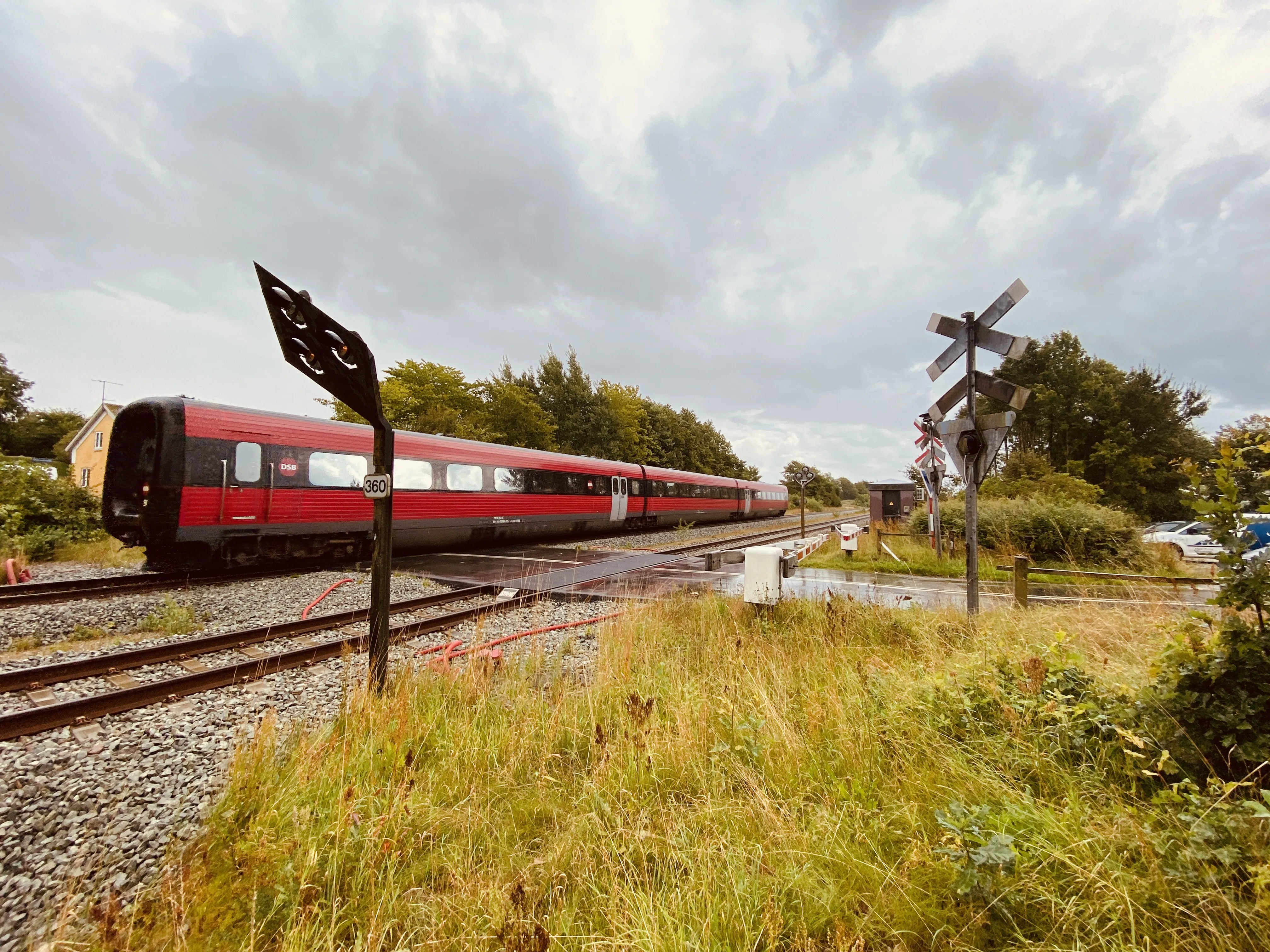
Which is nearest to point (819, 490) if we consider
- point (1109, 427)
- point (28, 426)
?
point (1109, 427)

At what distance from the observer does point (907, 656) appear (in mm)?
4238

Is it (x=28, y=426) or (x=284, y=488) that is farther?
(x=28, y=426)

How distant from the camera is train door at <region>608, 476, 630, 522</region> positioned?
60.9 ft

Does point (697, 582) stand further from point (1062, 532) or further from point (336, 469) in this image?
point (1062, 532)

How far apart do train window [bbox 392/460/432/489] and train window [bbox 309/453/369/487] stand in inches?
23.8

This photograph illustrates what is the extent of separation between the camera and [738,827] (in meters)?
2.17

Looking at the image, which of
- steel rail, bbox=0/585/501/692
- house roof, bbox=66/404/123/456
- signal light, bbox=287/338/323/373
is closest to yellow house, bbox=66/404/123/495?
house roof, bbox=66/404/123/456

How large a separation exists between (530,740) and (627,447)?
37328 mm

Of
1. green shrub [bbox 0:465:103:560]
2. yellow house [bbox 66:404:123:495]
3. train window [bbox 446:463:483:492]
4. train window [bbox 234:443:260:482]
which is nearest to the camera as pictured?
train window [bbox 234:443:260:482]

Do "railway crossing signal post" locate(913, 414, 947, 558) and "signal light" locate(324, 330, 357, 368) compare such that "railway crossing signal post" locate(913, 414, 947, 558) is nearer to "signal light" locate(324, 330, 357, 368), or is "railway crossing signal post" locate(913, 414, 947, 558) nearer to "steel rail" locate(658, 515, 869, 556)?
"steel rail" locate(658, 515, 869, 556)

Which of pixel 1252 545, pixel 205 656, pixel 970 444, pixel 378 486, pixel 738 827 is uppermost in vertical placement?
pixel 970 444

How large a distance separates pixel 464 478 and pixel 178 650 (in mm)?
7581

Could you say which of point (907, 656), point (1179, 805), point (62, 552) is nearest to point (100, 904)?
point (1179, 805)

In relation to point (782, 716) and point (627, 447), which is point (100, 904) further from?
point (627, 447)
